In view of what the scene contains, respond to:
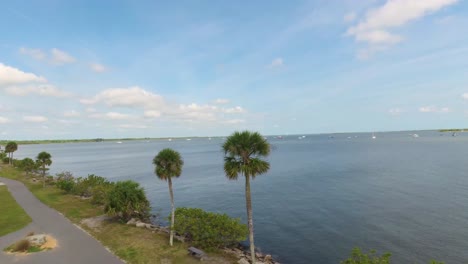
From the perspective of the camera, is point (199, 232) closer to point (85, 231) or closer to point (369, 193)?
point (85, 231)

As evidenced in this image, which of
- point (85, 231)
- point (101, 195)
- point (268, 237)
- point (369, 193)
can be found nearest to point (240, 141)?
point (268, 237)

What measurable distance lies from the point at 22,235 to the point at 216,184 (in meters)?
46.5

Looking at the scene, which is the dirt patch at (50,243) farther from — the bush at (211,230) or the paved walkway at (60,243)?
the bush at (211,230)

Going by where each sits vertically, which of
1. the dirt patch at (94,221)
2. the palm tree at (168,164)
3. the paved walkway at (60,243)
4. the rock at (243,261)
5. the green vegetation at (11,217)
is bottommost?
the rock at (243,261)

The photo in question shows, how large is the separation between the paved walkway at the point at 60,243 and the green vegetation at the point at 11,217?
32.3 inches

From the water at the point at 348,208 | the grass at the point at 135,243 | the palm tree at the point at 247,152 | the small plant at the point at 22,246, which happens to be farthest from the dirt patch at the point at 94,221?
the palm tree at the point at 247,152

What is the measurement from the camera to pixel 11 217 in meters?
36.6

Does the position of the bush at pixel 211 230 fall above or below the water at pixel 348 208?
above

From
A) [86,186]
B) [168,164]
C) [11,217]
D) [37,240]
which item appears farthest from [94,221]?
[86,186]

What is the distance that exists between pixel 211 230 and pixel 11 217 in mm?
30396

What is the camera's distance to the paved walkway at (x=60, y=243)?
2347 centimetres

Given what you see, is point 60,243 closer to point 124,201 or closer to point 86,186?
point 124,201

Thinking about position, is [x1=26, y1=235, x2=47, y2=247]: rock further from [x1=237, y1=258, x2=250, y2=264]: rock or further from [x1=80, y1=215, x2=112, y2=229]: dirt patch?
[x1=237, y1=258, x2=250, y2=264]: rock

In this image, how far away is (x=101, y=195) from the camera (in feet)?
149
